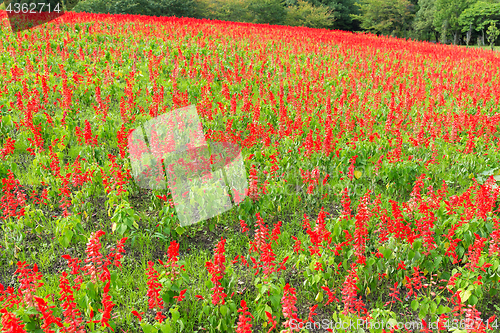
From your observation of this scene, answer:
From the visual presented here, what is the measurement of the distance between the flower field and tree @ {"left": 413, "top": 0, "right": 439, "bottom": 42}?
29321 millimetres

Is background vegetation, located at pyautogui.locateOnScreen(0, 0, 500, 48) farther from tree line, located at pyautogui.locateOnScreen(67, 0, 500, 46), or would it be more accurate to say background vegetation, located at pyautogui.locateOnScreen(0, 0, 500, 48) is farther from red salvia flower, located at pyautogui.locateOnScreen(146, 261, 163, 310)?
red salvia flower, located at pyautogui.locateOnScreen(146, 261, 163, 310)

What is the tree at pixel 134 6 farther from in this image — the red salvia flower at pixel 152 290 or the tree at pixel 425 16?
the red salvia flower at pixel 152 290

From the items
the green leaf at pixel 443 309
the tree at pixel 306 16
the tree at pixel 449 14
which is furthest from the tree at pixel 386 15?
the green leaf at pixel 443 309

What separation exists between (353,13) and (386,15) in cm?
402

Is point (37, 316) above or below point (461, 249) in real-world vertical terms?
above

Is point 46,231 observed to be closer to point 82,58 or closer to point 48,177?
point 48,177

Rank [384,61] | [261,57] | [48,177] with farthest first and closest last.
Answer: [384,61]
[261,57]
[48,177]

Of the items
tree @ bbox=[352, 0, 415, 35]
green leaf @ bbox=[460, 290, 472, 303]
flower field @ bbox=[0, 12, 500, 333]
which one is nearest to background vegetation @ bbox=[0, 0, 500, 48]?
tree @ bbox=[352, 0, 415, 35]

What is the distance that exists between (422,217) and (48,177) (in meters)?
4.61

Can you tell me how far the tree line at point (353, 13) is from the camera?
82.4 feet

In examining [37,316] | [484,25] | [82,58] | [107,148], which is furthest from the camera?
[484,25]

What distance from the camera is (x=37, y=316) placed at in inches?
101

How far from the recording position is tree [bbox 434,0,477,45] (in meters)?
33.8

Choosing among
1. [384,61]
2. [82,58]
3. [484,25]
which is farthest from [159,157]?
[484,25]
